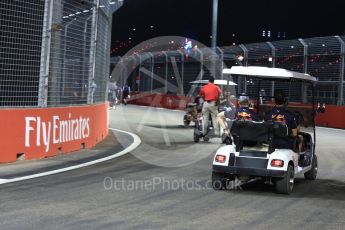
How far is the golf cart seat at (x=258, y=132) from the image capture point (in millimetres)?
8375

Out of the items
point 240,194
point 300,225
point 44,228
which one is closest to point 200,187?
point 240,194

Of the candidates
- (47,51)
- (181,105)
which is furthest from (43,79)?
(181,105)

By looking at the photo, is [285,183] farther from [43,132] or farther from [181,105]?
[181,105]

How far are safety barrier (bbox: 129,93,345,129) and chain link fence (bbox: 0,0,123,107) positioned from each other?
499 inches

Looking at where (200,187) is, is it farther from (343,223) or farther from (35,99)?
(35,99)

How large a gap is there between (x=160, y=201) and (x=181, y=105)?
27.4 m

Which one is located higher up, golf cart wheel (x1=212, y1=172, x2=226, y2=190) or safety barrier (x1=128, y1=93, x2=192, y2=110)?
safety barrier (x1=128, y1=93, x2=192, y2=110)

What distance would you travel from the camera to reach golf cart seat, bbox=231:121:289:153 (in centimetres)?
838

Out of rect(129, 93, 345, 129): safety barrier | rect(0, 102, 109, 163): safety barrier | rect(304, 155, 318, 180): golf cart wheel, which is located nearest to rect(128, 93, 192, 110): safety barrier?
rect(129, 93, 345, 129): safety barrier

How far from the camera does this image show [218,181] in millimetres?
8609

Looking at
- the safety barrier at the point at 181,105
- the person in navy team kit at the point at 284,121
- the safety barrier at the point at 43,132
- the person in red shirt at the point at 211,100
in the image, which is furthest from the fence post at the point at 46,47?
the safety barrier at the point at 181,105

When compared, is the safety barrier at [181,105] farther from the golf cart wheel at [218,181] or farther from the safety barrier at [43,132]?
the golf cart wheel at [218,181]

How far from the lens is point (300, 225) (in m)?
6.48

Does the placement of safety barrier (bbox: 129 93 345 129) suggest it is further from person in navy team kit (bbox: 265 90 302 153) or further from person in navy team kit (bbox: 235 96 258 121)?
person in navy team kit (bbox: 235 96 258 121)
